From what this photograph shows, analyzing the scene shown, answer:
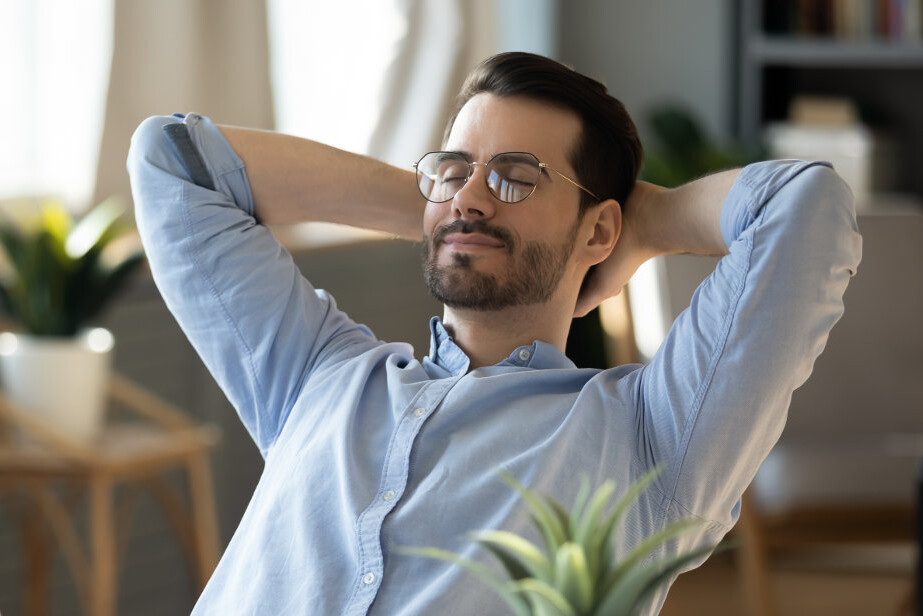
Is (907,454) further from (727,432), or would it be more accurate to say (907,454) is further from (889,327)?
(727,432)

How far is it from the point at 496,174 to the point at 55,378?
148cm

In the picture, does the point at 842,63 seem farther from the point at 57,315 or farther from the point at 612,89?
the point at 57,315

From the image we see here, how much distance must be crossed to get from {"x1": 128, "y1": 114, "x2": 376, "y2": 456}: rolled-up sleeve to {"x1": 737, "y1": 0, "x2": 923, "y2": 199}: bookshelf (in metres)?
3.26

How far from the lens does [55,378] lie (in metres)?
2.58

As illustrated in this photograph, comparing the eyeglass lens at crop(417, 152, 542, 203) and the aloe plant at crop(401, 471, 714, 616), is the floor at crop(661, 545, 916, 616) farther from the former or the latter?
the aloe plant at crop(401, 471, 714, 616)

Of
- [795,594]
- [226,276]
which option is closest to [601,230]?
[226,276]

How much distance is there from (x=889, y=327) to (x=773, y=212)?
1.83 metres

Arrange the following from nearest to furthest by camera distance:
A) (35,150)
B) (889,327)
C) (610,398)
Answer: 1. (610,398)
2. (889,327)
3. (35,150)

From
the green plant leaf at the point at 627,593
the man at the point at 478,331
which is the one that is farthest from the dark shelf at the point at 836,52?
the green plant leaf at the point at 627,593

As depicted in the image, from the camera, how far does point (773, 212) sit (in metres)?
1.33

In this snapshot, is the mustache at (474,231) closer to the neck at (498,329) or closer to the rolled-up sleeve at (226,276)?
the neck at (498,329)

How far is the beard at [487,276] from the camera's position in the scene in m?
1.42

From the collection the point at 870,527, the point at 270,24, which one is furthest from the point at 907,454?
the point at 270,24

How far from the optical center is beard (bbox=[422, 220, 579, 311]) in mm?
1424
